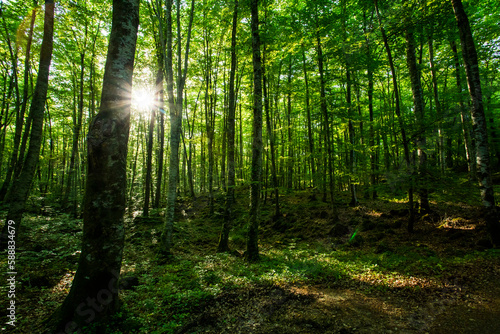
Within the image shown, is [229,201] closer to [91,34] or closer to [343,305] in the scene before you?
[343,305]

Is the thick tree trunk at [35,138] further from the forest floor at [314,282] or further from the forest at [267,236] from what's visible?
the forest floor at [314,282]

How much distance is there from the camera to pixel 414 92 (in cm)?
1018

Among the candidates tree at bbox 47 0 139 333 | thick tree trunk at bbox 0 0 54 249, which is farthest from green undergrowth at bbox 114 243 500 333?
thick tree trunk at bbox 0 0 54 249

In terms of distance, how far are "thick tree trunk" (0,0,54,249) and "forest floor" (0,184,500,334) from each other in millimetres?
1451

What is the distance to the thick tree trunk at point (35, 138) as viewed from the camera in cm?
696

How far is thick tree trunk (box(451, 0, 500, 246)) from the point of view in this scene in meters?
6.56

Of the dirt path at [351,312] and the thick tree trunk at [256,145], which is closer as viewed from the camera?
the dirt path at [351,312]

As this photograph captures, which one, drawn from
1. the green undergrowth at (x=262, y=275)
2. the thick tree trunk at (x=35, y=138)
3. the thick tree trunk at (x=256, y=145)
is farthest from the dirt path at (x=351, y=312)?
the thick tree trunk at (x=35, y=138)

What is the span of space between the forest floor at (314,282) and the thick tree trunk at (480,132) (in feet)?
2.71

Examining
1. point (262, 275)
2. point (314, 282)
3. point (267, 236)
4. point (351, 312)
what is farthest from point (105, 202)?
point (267, 236)

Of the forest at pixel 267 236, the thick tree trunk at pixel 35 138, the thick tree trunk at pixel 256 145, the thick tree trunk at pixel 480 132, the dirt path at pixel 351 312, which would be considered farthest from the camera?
the thick tree trunk at pixel 256 145

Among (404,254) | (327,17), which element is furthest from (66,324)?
(327,17)

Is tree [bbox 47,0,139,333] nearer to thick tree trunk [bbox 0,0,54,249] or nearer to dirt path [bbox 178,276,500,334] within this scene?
dirt path [bbox 178,276,500,334]

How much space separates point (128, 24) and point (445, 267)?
9.54 metres
